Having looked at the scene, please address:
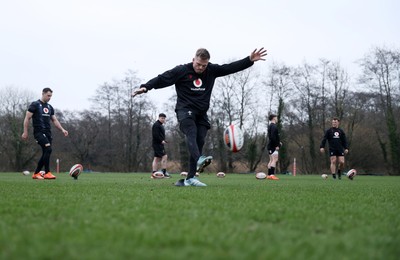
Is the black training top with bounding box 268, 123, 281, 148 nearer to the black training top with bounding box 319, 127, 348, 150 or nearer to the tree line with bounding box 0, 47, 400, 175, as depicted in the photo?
the black training top with bounding box 319, 127, 348, 150

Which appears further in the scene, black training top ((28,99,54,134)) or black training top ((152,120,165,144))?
black training top ((152,120,165,144))

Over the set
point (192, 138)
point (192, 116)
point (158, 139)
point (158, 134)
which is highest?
point (158, 134)

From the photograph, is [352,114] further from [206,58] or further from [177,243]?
[177,243]

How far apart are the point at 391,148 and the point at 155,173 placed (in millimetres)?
36456

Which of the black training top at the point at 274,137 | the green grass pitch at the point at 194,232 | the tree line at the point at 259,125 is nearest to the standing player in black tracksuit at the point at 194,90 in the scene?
the green grass pitch at the point at 194,232

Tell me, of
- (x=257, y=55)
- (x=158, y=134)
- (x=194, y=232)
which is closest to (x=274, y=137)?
(x=158, y=134)

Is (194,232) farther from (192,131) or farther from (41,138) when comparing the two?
(41,138)

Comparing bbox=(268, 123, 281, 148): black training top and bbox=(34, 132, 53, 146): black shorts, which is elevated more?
bbox=(268, 123, 281, 148): black training top

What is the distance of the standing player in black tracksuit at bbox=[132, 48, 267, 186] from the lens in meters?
7.34

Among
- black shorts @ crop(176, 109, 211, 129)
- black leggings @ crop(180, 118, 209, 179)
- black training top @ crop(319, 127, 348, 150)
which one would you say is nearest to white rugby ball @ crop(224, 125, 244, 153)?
black shorts @ crop(176, 109, 211, 129)

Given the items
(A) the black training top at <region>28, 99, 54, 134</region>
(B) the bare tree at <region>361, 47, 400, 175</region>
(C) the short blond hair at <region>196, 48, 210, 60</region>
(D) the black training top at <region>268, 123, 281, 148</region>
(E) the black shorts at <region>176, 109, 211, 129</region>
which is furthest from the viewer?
(B) the bare tree at <region>361, 47, 400, 175</region>

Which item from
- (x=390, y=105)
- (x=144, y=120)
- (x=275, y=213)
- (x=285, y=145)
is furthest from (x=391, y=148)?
(x=275, y=213)

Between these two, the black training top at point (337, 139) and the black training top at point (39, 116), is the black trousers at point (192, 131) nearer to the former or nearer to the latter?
the black training top at point (39, 116)

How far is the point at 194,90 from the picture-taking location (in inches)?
297
